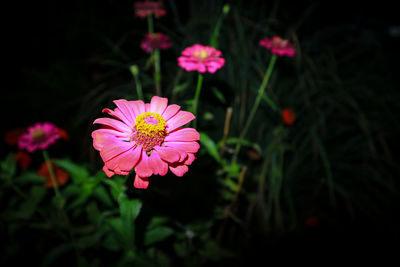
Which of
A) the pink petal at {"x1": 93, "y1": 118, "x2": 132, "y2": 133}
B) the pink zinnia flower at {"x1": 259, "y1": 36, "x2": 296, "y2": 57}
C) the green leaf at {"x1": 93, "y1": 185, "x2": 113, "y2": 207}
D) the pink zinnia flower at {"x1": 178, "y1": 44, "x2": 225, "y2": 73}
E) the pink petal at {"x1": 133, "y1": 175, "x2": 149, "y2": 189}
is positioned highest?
the pink zinnia flower at {"x1": 259, "y1": 36, "x2": 296, "y2": 57}

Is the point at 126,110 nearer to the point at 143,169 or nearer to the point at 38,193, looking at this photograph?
the point at 143,169

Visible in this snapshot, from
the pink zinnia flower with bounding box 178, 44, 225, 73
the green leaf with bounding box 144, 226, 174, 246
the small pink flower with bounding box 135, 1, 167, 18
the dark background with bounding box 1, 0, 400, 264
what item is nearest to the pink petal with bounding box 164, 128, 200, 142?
the pink zinnia flower with bounding box 178, 44, 225, 73

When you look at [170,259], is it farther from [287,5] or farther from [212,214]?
[287,5]

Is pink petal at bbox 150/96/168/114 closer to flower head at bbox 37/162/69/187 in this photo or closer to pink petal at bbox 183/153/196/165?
pink petal at bbox 183/153/196/165

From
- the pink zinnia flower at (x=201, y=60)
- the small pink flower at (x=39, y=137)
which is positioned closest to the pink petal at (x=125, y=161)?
the pink zinnia flower at (x=201, y=60)

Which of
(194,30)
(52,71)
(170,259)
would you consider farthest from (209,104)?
(52,71)

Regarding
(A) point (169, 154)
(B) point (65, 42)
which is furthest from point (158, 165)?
(B) point (65, 42)
